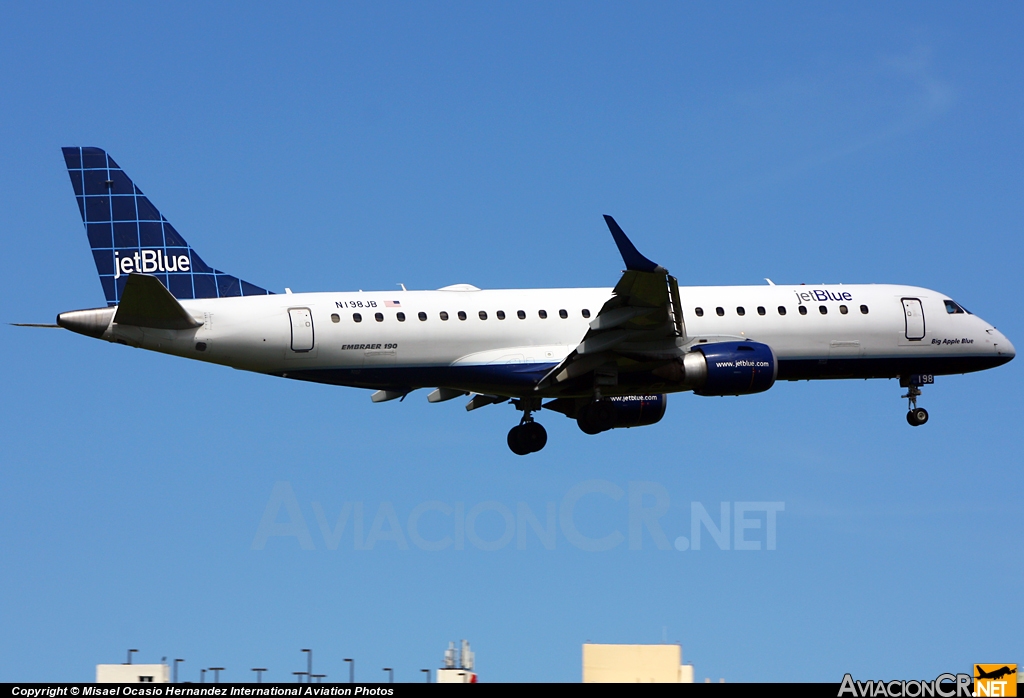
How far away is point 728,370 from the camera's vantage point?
41188 mm

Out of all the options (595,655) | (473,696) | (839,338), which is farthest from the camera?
(839,338)

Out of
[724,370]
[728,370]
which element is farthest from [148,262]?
[728,370]

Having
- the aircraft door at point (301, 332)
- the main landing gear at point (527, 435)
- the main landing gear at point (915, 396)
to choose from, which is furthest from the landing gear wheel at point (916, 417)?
the aircraft door at point (301, 332)

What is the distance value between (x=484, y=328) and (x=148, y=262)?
9.89m

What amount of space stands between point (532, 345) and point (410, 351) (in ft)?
12.2

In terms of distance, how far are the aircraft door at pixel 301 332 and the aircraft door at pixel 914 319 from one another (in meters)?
18.8

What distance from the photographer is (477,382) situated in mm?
41969

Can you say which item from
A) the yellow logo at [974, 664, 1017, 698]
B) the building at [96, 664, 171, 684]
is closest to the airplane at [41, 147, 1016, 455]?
the building at [96, 664, 171, 684]

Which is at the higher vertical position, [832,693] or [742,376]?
[742,376]

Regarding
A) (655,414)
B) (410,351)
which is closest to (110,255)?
(410,351)

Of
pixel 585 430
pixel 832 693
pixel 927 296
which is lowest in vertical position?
pixel 832 693

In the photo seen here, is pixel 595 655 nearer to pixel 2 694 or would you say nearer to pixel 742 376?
pixel 742 376

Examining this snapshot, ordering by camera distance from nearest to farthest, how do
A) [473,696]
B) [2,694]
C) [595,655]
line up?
[473,696] < [2,694] < [595,655]

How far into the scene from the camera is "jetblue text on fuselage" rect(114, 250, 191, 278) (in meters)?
41.9
